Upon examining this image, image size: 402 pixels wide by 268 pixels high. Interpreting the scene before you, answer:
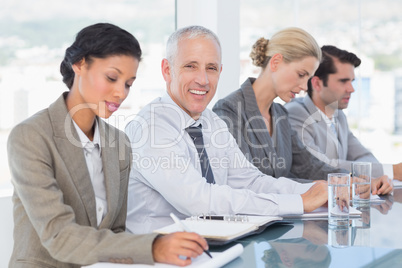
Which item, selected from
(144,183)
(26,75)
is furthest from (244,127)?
(26,75)

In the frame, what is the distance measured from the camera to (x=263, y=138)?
2.82 metres

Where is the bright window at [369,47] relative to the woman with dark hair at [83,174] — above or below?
above

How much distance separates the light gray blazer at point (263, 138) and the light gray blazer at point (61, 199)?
1037mm

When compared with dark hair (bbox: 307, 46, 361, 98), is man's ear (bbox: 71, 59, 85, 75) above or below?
below

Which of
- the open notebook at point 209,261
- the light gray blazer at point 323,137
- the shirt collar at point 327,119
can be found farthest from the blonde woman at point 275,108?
the open notebook at point 209,261

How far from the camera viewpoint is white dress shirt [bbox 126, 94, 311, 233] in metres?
1.88

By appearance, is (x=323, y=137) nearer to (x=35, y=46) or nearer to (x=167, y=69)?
(x=167, y=69)

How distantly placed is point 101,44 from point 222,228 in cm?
69

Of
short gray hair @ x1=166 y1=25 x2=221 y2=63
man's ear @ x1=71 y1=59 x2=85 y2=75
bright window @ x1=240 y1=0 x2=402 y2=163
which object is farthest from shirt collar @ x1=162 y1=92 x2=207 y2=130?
bright window @ x1=240 y1=0 x2=402 y2=163

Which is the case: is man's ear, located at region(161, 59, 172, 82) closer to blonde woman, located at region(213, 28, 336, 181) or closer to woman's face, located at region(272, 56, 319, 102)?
blonde woman, located at region(213, 28, 336, 181)

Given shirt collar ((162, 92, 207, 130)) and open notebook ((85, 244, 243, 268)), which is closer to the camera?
open notebook ((85, 244, 243, 268))

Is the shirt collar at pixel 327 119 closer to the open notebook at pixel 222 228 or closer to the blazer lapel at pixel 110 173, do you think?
the open notebook at pixel 222 228

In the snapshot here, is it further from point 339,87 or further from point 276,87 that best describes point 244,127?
point 339,87

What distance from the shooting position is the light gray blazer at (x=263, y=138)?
276 centimetres
